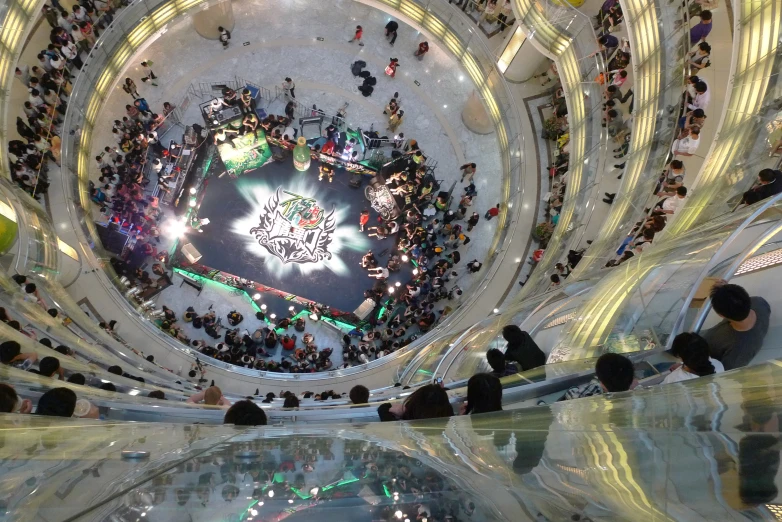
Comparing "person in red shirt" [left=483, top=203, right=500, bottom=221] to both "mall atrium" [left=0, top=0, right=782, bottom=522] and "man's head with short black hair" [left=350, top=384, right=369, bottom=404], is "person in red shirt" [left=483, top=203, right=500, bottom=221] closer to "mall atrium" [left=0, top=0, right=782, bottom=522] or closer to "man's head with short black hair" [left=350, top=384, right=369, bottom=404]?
"mall atrium" [left=0, top=0, right=782, bottom=522]

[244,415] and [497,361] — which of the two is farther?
[497,361]

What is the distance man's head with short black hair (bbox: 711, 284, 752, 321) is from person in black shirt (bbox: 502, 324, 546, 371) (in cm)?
284

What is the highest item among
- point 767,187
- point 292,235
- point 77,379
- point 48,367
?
point 292,235

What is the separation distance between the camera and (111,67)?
48.4 feet

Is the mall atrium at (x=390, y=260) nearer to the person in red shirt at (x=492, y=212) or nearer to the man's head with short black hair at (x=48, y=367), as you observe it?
the man's head with short black hair at (x=48, y=367)

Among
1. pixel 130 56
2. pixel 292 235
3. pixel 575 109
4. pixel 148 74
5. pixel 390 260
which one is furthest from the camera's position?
pixel 148 74

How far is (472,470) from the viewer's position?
296 centimetres

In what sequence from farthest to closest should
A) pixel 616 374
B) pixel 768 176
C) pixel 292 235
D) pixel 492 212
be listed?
pixel 292 235
pixel 492 212
pixel 768 176
pixel 616 374

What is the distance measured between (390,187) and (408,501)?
1439cm

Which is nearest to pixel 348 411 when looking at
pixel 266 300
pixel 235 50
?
pixel 266 300

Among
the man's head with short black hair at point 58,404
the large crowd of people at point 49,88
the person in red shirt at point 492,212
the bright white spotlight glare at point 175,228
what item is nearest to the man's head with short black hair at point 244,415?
the man's head with short black hair at point 58,404

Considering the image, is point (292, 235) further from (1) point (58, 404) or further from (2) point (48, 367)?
(1) point (58, 404)

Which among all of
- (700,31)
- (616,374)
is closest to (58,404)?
(616,374)

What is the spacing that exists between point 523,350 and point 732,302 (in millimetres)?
3003
